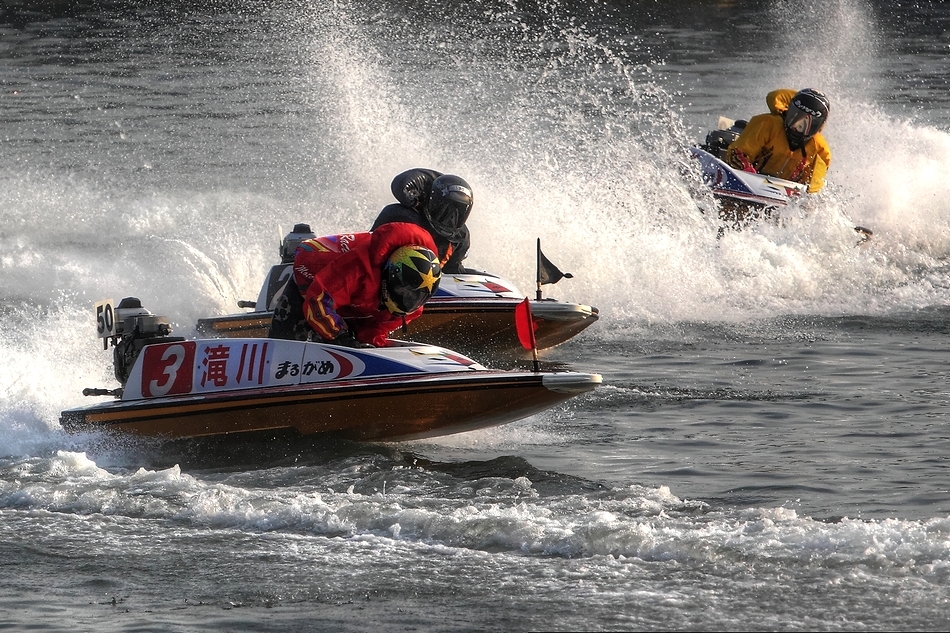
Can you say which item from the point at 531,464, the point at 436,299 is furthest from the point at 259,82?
the point at 531,464

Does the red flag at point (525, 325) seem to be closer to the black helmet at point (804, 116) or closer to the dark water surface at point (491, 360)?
the dark water surface at point (491, 360)

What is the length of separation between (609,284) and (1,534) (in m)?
7.60

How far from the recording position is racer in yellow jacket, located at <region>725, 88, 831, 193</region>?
14656 mm

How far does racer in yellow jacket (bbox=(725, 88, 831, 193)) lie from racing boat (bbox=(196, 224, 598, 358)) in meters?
4.64

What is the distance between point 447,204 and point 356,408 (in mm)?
2493

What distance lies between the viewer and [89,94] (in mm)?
Answer: 25875

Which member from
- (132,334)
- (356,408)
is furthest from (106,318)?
(356,408)

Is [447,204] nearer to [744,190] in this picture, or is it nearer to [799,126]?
[744,190]

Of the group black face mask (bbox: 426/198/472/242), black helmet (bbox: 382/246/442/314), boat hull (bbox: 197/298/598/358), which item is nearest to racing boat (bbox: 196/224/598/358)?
boat hull (bbox: 197/298/598/358)

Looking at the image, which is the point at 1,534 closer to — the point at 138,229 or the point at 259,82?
the point at 138,229

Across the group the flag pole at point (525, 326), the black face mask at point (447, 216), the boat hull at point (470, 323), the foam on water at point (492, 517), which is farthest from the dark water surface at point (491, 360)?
the black face mask at point (447, 216)

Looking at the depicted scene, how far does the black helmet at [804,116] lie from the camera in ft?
47.8

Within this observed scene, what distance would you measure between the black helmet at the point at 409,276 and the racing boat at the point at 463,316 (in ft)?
8.65

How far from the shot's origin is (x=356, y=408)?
7.99m
